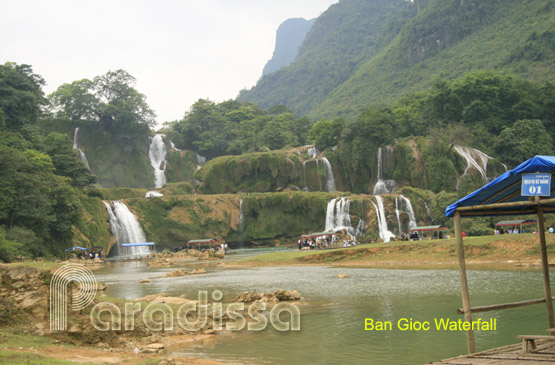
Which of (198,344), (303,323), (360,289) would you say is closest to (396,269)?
(360,289)

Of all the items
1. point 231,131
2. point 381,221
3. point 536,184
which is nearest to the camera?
point 536,184

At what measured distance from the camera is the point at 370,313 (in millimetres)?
15164

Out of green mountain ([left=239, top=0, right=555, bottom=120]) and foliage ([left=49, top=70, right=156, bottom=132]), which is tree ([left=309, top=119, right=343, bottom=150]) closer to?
green mountain ([left=239, top=0, right=555, bottom=120])

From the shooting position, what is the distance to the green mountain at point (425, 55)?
3639 inches

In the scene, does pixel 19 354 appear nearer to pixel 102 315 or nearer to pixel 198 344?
pixel 102 315

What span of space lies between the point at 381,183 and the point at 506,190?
58.2 m

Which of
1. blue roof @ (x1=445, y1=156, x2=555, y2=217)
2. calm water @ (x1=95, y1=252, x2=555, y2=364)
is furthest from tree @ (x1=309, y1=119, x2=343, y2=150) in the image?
blue roof @ (x1=445, y1=156, x2=555, y2=217)

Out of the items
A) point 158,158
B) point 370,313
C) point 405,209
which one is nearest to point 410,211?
point 405,209

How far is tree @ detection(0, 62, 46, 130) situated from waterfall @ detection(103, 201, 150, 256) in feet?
46.2

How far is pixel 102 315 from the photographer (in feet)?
39.6

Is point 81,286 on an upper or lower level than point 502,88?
lower

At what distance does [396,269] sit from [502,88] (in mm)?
54728

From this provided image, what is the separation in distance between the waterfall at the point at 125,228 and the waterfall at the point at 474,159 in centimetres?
3654

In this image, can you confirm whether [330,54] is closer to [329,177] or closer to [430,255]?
[329,177]
